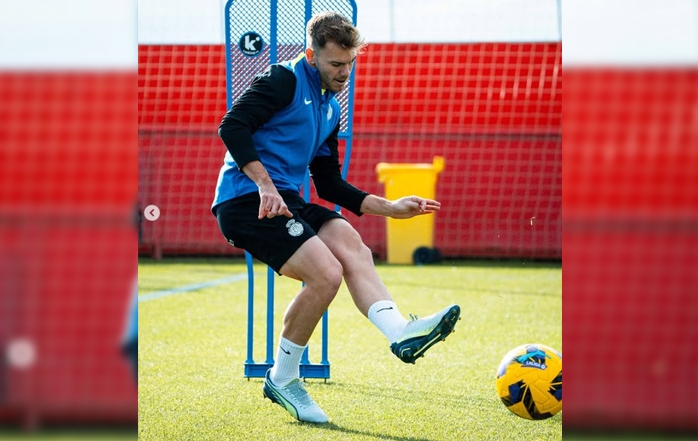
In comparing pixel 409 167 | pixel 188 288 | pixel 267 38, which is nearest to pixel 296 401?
pixel 267 38

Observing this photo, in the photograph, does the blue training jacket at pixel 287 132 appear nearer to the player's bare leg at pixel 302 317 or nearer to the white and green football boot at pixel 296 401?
the player's bare leg at pixel 302 317

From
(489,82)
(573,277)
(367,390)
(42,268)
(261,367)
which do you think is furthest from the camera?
(489,82)

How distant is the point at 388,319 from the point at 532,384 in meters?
0.77

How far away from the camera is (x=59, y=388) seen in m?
1.11

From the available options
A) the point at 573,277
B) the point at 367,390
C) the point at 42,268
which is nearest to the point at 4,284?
the point at 42,268

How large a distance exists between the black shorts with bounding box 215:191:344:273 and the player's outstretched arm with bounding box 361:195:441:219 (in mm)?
346

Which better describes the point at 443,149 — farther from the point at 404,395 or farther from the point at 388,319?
the point at 388,319

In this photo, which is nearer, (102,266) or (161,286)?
(102,266)

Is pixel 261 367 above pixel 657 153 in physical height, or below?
below

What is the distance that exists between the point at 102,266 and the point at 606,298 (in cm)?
66

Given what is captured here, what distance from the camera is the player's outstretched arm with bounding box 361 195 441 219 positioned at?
3.68m

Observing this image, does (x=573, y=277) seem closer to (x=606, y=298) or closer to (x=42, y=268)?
(x=606, y=298)

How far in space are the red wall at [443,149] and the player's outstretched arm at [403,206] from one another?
9.28m

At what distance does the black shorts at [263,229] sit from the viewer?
3.47 meters
